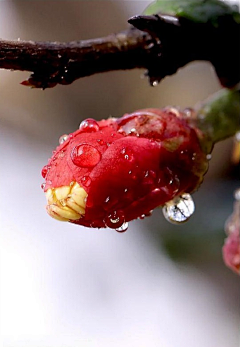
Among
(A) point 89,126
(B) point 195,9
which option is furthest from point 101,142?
(B) point 195,9

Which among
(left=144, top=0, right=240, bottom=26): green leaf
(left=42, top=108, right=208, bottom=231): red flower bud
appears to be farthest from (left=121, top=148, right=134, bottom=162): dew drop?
(left=144, top=0, right=240, bottom=26): green leaf

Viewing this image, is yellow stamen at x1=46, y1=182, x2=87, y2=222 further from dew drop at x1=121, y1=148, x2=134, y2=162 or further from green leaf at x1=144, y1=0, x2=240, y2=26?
green leaf at x1=144, y1=0, x2=240, y2=26

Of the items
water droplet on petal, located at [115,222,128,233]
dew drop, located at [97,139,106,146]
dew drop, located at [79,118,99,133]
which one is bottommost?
water droplet on petal, located at [115,222,128,233]

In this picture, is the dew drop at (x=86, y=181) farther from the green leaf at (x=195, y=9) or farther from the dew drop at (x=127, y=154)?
the green leaf at (x=195, y=9)

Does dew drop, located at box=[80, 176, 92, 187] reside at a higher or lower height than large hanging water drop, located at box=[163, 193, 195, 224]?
higher

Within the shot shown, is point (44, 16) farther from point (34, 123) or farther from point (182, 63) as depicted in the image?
point (182, 63)
